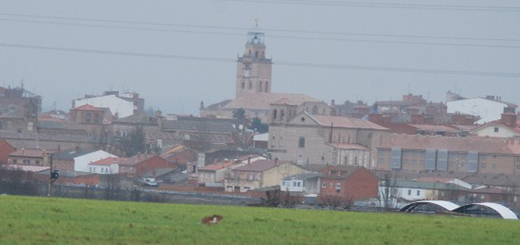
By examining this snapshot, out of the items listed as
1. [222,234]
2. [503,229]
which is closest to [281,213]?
[503,229]

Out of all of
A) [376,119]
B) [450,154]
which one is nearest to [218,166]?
[450,154]

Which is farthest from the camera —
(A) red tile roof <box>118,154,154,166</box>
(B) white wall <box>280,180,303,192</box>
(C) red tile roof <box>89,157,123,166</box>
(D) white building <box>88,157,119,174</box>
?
(C) red tile roof <box>89,157,123,166</box>

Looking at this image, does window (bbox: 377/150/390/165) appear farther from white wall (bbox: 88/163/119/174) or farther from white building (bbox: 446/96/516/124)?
white building (bbox: 446/96/516/124)

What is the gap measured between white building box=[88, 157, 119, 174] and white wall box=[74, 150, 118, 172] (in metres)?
0.55

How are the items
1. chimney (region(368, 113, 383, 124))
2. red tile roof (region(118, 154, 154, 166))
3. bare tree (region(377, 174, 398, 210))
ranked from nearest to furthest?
bare tree (region(377, 174, 398, 210)) → red tile roof (region(118, 154, 154, 166)) → chimney (region(368, 113, 383, 124))

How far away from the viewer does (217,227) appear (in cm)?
2803

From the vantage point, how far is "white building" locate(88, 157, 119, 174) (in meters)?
115

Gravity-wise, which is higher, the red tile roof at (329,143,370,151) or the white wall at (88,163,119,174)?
the red tile roof at (329,143,370,151)

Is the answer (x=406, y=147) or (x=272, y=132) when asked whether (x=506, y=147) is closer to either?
(x=406, y=147)

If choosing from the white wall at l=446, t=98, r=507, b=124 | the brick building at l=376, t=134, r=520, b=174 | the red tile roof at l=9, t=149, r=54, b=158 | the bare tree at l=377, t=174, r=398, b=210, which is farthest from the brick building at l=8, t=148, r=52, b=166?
the white wall at l=446, t=98, r=507, b=124

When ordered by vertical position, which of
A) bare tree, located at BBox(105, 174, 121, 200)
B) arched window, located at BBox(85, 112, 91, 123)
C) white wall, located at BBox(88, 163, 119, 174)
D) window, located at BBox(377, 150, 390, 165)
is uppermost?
arched window, located at BBox(85, 112, 91, 123)

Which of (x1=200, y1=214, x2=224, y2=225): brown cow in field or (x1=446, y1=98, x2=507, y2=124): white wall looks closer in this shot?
(x1=200, y1=214, x2=224, y2=225): brown cow in field

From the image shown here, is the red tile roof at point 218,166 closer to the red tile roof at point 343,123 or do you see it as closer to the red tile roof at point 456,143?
the red tile roof at point 343,123

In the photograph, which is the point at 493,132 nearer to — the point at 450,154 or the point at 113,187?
the point at 450,154
